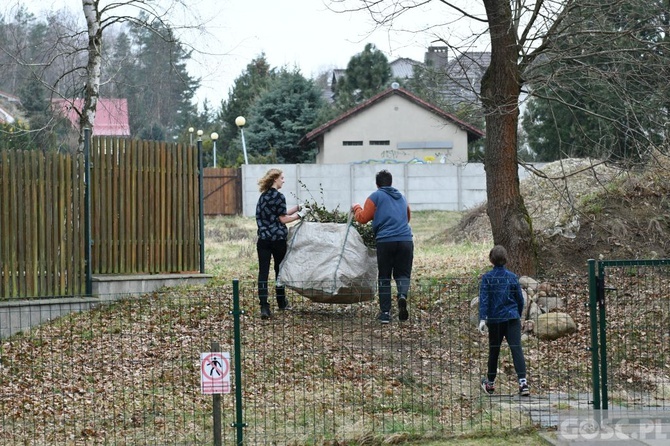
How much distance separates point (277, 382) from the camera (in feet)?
31.5

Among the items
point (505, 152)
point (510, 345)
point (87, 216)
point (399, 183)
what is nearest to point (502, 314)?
point (510, 345)

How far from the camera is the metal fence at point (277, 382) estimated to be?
320 inches

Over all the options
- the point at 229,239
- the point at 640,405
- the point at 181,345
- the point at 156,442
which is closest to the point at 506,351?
the point at 640,405

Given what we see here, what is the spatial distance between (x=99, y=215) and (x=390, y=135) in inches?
1378

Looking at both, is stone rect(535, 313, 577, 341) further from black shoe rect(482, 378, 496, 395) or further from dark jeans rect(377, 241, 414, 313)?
black shoe rect(482, 378, 496, 395)

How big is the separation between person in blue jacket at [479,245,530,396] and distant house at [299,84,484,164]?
37330 millimetres

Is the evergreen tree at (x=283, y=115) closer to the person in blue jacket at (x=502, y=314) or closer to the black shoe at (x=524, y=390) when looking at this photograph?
the person in blue jacket at (x=502, y=314)

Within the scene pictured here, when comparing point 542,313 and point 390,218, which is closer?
point 390,218

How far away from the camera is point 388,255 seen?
38.1ft

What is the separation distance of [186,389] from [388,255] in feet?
10.7

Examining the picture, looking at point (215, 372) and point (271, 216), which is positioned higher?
point (271, 216)

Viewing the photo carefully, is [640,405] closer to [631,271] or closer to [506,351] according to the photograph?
[506,351]

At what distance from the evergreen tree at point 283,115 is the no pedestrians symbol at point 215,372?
138 ft

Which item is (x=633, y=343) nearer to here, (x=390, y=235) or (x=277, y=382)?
(x=390, y=235)
